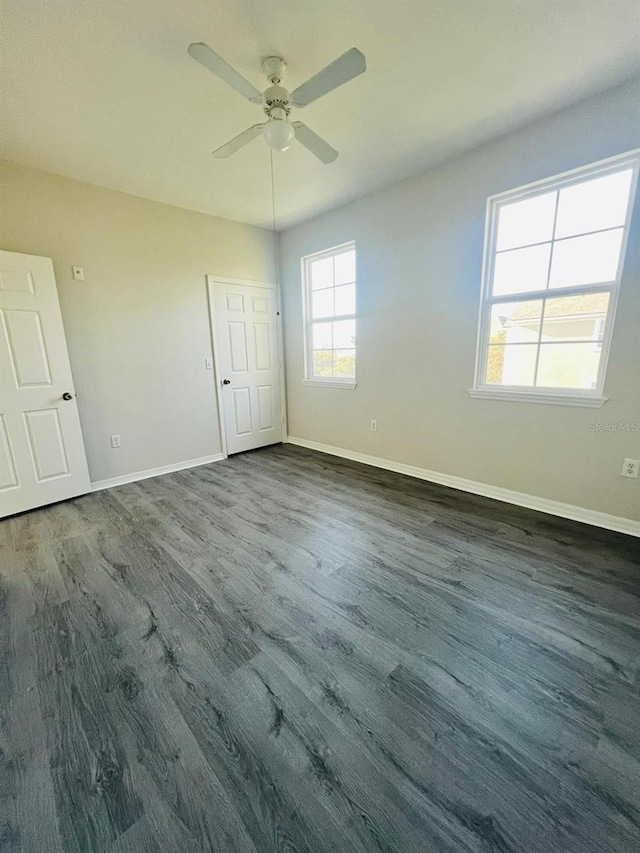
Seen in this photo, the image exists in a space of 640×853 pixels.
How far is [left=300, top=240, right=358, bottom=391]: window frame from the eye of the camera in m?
3.74

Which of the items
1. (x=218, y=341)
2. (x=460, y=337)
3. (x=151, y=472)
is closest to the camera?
(x=460, y=337)

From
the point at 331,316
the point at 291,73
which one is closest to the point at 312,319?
the point at 331,316

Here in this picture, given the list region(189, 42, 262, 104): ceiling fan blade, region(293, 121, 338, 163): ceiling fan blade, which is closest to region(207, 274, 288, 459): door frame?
region(293, 121, 338, 163): ceiling fan blade

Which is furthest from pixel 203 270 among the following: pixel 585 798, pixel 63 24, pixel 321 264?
pixel 585 798

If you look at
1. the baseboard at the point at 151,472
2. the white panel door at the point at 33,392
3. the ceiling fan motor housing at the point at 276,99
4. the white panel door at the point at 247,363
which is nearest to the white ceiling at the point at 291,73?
the ceiling fan motor housing at the point at 276,99

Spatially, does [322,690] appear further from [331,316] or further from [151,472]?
[331,316]

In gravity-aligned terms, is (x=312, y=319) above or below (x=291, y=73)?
below

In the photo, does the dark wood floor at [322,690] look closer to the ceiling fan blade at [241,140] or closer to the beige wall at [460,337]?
the beige wall at [460,337]

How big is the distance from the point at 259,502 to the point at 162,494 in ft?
3.14

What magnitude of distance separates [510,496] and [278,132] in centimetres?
296

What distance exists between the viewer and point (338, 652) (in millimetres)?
1427

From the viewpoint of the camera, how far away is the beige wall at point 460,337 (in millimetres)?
2141

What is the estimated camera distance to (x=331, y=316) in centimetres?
398

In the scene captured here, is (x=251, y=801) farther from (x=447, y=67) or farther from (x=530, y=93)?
(x=530, y=93)
